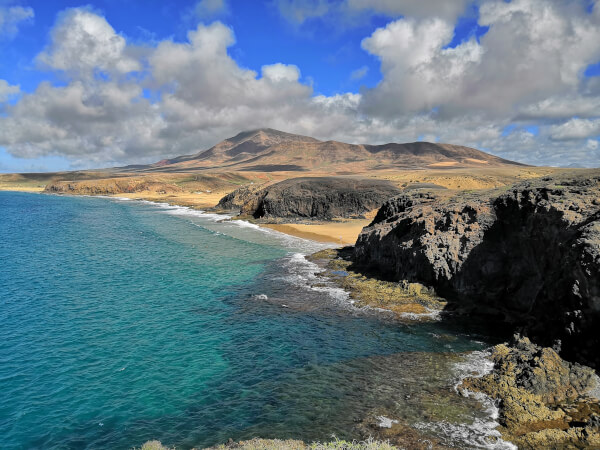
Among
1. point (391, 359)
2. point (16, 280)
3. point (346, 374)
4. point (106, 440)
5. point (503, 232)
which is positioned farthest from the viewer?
point (16, 280)

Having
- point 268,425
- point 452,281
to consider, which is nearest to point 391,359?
point 268,425

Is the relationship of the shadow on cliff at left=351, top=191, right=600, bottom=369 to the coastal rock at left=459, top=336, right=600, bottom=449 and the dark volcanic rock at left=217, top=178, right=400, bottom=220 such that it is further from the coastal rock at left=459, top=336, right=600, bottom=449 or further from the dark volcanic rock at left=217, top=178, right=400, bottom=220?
the dark volcanic rock at left=217, top=178, right=400, bottom=220

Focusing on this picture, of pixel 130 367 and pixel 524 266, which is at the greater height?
pixel 524 266

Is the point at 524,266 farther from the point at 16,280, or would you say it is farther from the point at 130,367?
the point at 16,280

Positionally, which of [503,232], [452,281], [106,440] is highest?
[503,232]

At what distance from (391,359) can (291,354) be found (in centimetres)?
508

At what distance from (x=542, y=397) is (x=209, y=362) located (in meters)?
14.6

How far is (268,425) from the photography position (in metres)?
13.4

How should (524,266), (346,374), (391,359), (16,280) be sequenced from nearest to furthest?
(346,374) < (391,359) < (524,266) < (16,280)

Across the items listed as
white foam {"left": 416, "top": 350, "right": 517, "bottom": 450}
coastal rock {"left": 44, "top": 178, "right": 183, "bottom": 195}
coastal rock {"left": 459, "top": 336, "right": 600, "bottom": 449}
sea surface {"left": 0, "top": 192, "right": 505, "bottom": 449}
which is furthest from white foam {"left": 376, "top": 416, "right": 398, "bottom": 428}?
coastal rock {"left": 44, "top": 178, "right": 183, "bottom": 195}

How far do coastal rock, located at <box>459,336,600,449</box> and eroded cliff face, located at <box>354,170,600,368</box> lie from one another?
3.72 ft

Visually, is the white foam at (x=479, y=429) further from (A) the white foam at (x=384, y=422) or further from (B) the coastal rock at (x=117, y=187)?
(B) the coastal rock at (x=117, y=187)

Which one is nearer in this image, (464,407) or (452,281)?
(464,407)

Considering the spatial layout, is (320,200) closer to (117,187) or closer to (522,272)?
(522,272)
